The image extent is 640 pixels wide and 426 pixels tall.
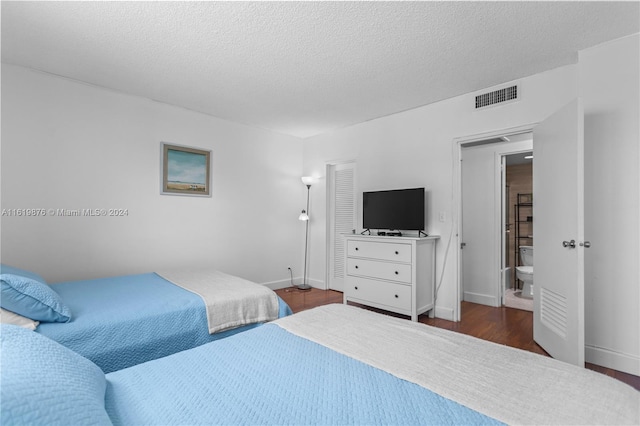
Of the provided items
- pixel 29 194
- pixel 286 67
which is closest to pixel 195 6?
pixel 286 67

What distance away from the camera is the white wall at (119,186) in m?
2.93

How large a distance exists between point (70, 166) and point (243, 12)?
2387mm

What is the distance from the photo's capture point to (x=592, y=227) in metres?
2.53

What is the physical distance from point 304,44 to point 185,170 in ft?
7.40

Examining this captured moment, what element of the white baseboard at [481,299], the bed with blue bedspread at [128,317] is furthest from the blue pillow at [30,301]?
the white baseboard at [481,299]

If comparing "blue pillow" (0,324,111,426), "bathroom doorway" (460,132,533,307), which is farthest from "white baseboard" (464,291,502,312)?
"blue pillow" (0,324,111,426)

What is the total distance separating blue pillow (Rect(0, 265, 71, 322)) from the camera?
1653 mm

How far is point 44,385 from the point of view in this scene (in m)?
0.73

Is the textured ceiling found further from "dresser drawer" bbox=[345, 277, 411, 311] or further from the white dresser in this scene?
"dresser drawer" bbox=[345, 277, 411, 311]

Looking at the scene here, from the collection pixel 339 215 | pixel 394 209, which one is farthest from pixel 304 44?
pixel 339 215

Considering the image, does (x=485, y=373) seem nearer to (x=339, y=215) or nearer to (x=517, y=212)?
(x=339, y=215)

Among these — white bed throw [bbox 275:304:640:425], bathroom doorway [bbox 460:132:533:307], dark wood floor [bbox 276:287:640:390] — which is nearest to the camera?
white bed throw [bbox 275:304:640:425]

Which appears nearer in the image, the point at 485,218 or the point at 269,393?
the point at 269,393

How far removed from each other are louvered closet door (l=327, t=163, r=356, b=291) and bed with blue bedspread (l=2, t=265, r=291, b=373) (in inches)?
94.6
